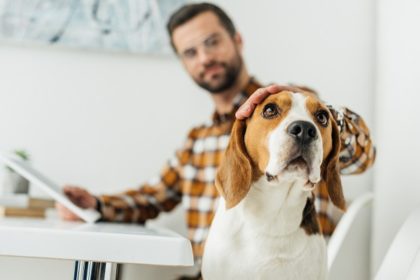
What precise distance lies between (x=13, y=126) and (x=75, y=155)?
256 mm

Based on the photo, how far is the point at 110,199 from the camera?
1.49 meters

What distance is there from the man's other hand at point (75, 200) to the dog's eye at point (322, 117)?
2.52 ft

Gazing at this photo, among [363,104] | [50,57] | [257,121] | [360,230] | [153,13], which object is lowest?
[360,230]

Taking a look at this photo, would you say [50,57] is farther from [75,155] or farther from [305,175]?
[305,175]

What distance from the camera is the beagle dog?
813mm

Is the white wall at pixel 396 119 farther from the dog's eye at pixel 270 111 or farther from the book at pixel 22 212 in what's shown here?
the book at pixel 22 212

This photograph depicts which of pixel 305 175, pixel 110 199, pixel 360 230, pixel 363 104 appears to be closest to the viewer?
pixel 305 175

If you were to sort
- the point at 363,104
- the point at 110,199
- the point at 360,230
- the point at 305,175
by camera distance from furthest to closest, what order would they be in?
1. the point at 363,104
2. the point at 360,230
3. the point at 110,199
4. the point at 305,175

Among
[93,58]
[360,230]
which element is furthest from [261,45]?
[360,230]

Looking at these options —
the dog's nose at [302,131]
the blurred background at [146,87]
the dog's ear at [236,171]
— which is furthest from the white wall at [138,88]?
the dog's nose at [302,131]

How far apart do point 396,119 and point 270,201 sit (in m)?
0.72

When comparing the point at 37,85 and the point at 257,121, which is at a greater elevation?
the point at 37,85

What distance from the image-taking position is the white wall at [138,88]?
67.4 inches

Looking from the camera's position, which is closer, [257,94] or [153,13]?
[257,94]
